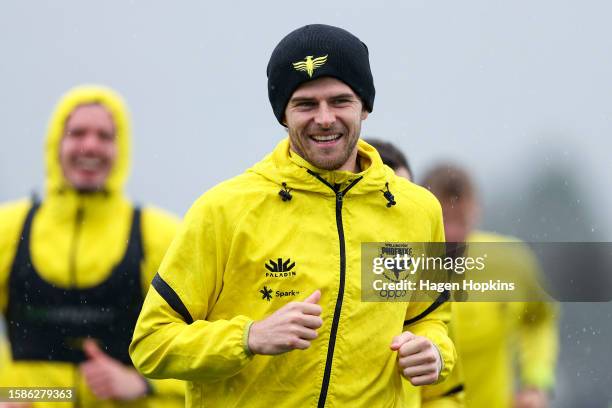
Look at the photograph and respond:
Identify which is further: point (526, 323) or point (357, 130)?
point (526, 323)

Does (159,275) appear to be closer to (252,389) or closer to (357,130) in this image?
(252,389)

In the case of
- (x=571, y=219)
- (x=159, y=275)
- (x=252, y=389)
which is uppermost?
(x=571, y=219)

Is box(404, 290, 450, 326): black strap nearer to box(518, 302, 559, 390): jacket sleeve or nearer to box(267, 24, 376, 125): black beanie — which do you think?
box(267, 24, 376, 125): black beanie

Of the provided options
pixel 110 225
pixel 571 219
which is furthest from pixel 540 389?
pixel 571 219

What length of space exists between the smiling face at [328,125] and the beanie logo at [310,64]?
0.04m

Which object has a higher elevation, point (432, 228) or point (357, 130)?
point (357, 130)

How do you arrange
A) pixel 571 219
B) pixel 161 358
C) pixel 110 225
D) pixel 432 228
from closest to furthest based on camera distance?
1. pixel 161 358
2. pixel 432 228
3. pixel 110 225
4. pixel 571 219

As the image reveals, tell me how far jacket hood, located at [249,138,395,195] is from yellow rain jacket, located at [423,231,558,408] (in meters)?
2.03

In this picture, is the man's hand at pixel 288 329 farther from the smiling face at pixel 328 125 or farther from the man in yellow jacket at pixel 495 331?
the man in yellow jacket at pixel 495 331

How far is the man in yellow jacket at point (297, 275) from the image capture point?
3518 millimetres

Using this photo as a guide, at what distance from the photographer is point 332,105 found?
3.63m

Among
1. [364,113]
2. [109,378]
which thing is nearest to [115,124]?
[109,378]

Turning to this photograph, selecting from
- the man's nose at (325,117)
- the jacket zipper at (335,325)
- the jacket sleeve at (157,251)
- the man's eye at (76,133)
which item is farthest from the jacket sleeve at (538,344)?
the man's nose at (325,117)

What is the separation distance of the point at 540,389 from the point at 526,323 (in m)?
0.35
